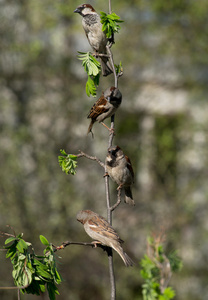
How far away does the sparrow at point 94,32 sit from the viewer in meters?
3.59

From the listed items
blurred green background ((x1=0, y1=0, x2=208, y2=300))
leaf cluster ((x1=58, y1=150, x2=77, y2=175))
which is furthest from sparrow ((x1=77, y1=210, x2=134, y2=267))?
blurred green background ((x1=0, y1=0, x2=208, y2=300))

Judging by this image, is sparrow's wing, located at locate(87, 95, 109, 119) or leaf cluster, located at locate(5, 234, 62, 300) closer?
leaf cluster, located at locate(5, 234, 62, 300)

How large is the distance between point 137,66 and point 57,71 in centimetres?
171

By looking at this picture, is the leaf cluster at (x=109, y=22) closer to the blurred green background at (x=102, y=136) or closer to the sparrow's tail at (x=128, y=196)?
the sparrow's tail at (x=128, y=196)

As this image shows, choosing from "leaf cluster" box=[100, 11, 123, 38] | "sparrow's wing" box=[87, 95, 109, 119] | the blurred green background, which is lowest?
the blurred green background

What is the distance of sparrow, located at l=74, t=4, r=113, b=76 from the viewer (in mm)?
3590

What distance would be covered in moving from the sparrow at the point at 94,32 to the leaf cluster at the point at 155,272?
1379 mm

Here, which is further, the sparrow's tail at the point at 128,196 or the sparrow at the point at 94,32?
the sparrow at the point at 94,32

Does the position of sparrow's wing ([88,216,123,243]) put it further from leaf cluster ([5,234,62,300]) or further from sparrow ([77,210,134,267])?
leaf cluster ([5,234,62,300])

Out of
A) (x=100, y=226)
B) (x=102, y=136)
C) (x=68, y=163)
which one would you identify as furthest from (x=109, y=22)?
(x=102, y=136)

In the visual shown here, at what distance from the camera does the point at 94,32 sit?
158 inches

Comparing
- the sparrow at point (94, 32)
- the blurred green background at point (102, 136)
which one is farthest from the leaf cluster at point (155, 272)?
the blurred green background at point (102, 136)

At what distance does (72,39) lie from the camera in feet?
30.0

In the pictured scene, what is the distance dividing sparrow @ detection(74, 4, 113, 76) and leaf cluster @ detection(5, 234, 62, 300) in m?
1.88
